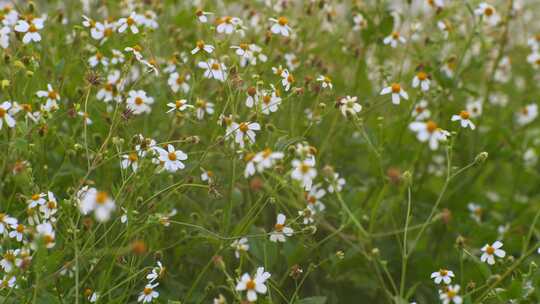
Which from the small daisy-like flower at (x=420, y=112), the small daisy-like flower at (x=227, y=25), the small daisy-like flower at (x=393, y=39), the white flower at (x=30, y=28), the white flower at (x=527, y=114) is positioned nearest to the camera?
the white flower at (x=30, y=28)

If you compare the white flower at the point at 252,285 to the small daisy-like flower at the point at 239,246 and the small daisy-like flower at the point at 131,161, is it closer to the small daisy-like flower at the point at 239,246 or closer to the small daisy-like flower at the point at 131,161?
the small daisy-like flower at the point at 239,246

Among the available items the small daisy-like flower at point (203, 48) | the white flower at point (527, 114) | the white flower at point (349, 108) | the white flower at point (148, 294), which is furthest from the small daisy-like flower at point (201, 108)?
the white flower at point (527, 114)

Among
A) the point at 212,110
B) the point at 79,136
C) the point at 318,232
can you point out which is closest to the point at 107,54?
the point at 79,136

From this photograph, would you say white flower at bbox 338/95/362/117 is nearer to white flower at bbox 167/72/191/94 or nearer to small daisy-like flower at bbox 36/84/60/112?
white flower at bbox 167/72/191/94

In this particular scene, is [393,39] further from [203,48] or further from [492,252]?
[492,252]

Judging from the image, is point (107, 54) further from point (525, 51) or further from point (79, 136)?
point (525, 51)
